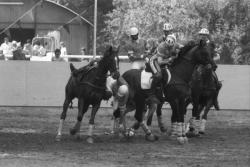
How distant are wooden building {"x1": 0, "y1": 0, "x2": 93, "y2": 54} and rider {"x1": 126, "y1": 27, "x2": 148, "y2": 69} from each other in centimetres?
2497

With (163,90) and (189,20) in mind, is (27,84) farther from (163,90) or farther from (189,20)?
(189,20)

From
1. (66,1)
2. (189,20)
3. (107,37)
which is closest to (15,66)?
(189,20)

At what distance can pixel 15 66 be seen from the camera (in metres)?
29.3

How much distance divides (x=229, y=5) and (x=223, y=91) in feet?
45.5

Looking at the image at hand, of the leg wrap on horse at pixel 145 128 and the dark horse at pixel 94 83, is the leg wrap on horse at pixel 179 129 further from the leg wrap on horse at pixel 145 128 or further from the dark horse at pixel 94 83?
the dark horse at pixel 94 83

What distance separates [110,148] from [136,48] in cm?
317

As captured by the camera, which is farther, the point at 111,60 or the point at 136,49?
the point at 136,49

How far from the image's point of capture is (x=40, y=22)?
45.5 metres

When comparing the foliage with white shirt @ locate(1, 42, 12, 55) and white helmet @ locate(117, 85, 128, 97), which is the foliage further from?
white helmet @ locate(117, 85, 128, 97)

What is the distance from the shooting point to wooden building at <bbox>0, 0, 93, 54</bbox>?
147 ft

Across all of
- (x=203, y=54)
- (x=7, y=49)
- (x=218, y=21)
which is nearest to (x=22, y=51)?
(x=7, y=49)

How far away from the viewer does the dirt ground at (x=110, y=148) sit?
1467cm

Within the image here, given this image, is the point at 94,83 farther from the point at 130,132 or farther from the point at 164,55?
the point at 164,55

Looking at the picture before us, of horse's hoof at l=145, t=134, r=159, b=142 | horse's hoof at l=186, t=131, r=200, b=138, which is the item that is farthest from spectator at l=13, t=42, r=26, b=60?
horse's hoof at l=145, t=134, r=159, b=142
